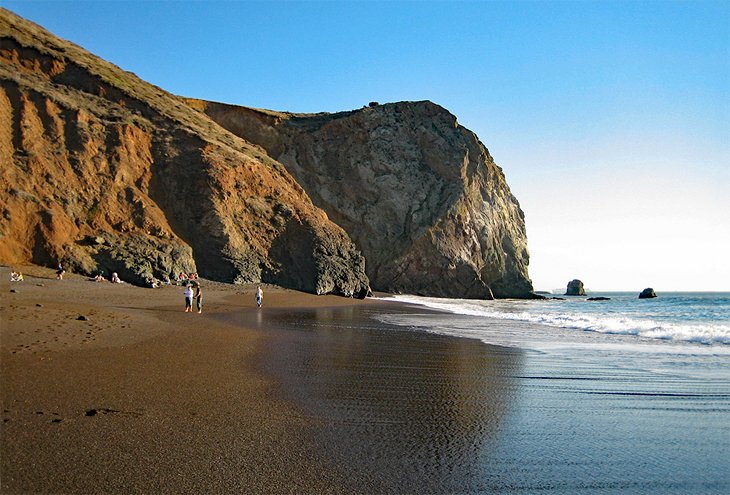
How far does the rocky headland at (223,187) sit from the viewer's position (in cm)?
2620

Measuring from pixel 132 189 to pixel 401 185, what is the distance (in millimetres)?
31407

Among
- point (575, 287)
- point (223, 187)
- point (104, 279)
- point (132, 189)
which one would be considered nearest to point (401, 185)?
point (223, 187)

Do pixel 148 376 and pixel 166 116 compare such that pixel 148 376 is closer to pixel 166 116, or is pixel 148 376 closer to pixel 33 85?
pixel 33 85

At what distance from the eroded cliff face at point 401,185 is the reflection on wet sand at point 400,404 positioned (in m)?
43.2

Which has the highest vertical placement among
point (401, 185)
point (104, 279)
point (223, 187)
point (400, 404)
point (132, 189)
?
point (401, 185)

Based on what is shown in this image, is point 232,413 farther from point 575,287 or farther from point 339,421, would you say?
point 575,287

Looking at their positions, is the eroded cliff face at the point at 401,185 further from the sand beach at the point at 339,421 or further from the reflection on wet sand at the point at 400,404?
the sand beach at the point at 339,421

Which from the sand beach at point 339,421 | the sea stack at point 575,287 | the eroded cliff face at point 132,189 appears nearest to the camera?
the sand beach at point 339,421

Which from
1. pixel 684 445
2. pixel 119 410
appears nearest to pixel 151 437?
pixel 119 410

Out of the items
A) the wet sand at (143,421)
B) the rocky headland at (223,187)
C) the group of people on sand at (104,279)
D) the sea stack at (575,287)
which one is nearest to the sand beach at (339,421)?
the wet sand at (143,421)

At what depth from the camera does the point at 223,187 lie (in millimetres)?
33156

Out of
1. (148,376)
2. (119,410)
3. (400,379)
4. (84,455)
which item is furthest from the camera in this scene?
(400,379)

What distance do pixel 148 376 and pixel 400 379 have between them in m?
3.10

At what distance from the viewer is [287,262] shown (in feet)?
114
